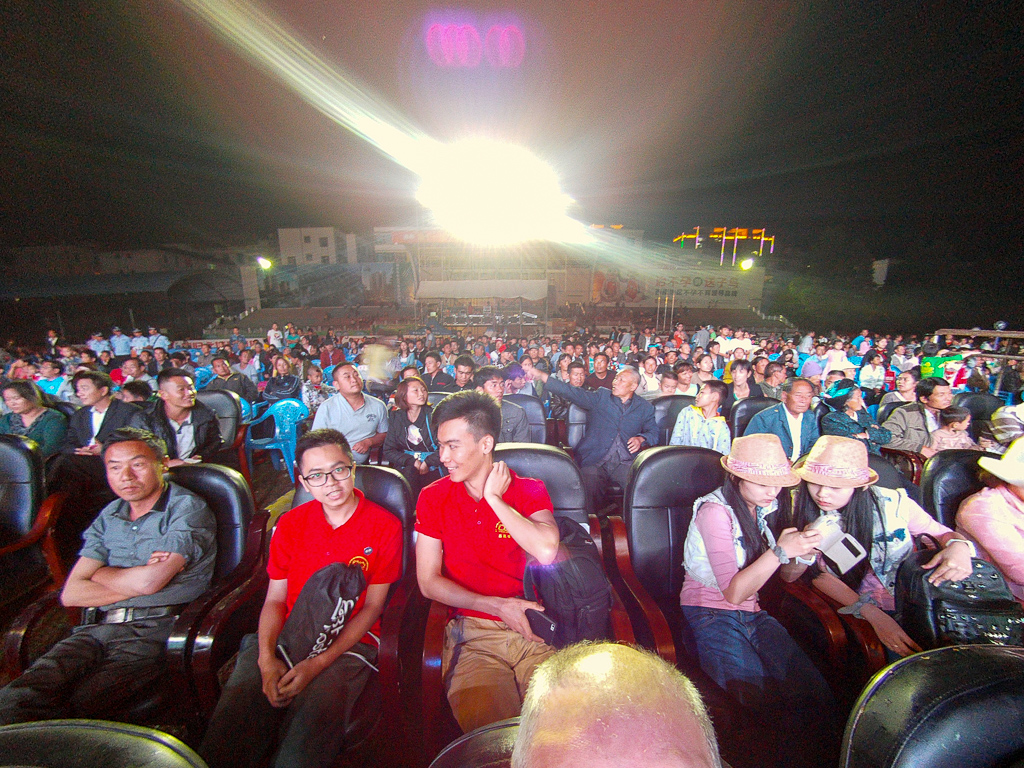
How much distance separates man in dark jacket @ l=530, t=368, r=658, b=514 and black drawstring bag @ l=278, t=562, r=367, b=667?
8.81 ft

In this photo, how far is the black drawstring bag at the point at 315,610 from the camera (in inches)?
68.9

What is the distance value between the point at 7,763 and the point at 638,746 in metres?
1.56

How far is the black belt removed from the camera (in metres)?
2.11

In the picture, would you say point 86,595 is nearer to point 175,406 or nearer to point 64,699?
point 64,699

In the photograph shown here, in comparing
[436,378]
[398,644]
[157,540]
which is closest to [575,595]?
[398,644]

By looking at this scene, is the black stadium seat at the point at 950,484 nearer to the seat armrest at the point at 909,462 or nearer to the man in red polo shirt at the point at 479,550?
the seat armrest at the point at 909,462

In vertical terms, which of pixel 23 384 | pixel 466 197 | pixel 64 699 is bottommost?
pixel 64 699

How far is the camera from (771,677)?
1.91 meters

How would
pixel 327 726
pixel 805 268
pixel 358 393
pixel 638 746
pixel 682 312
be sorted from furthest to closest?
pixel 805 268, pixel 682 312, pixel 358 393, pixel 327 726, pixel 638 746

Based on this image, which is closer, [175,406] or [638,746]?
[638,746]

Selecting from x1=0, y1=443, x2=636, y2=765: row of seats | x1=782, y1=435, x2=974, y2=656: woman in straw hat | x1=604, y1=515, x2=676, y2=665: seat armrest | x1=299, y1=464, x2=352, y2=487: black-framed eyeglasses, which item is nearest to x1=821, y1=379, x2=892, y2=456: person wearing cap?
x1=782, y1=435, x2=974, y2=656: woman in straw hat

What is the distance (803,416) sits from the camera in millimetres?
4090

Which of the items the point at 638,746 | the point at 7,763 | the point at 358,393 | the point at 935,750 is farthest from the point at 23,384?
the point at 935,750

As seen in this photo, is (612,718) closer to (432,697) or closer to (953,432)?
(432,697)
